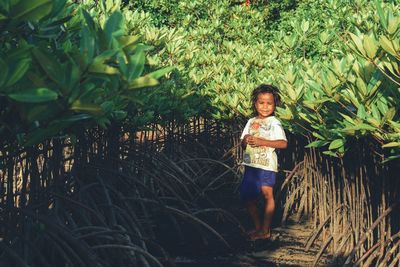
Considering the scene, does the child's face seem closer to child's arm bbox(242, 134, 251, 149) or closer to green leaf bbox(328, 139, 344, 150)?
child's arm bbox(242, 134, 251, 149)

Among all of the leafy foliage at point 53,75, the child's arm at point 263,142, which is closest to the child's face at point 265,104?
the child's arm at point 263,142

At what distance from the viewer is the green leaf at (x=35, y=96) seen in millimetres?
2105

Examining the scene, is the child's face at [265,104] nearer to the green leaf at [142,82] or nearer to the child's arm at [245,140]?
the child's arm at [245,140]

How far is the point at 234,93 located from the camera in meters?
8.12

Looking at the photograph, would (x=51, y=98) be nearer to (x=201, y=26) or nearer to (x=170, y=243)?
(x=170, y=243)

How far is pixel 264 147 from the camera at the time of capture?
240 inches

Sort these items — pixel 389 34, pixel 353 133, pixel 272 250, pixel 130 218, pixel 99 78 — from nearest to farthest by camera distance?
pixel 99 78 → pixel 389 34 → pixel 353 133 → pixel 130 218 → pixel 272 250

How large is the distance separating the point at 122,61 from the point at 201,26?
1063 centimetres

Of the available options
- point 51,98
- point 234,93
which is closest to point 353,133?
point 51,98

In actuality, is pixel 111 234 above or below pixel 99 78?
below

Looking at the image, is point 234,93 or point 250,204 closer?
point 250,204

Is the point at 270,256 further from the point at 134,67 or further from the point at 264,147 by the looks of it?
the point at 134,67

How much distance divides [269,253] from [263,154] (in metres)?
0.85

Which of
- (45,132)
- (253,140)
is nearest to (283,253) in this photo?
(253,140)
